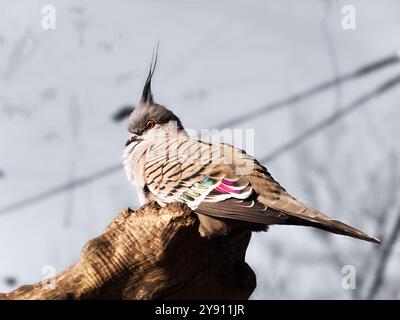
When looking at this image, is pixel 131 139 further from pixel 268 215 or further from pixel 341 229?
pixel 341 229

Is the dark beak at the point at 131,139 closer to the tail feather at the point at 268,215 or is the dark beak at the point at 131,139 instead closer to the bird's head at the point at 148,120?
the bird's head at the point at 148,120

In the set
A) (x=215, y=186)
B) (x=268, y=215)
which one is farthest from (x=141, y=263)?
(x=215, y=186)

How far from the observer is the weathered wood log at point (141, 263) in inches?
143

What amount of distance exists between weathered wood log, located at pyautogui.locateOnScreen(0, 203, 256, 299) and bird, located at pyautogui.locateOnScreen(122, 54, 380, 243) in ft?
1.70

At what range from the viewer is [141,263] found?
367 cm

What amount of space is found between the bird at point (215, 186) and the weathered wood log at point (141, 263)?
1.70ft

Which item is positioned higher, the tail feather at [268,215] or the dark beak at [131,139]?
the dark beak at [131,139]

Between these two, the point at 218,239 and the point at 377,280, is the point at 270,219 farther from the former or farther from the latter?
the point at 377,280

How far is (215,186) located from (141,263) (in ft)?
3.91

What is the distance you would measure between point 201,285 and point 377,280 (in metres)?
5.26

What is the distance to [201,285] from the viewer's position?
3.82 metres

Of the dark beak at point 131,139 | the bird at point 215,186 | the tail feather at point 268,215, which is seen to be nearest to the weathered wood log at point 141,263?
the bird at point 215,186

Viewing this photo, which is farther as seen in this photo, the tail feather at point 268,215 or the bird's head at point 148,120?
the bird's head at point 148,120
